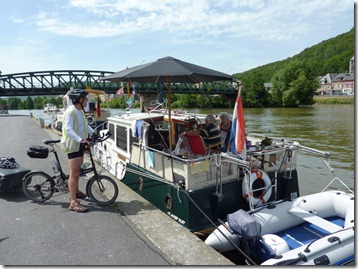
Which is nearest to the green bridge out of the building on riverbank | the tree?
the tree

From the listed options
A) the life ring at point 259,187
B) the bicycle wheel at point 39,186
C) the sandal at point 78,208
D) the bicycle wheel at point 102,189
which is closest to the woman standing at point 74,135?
the sandal at point 78,208

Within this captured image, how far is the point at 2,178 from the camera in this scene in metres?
5.67

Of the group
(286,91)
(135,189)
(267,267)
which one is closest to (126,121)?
(135,189)

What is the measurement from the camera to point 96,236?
430cm

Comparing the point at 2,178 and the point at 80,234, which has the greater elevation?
the point at 2,178

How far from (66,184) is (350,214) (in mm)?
4912

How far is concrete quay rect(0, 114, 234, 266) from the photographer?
3.72m

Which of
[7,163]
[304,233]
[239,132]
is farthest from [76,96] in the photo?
[304,233]

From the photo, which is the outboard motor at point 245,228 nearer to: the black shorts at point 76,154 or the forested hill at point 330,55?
the black shorts at point 76,154

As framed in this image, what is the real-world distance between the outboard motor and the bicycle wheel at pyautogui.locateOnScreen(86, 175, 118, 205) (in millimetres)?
2163

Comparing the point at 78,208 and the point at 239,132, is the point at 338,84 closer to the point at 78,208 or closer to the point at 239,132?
the point at 239,132

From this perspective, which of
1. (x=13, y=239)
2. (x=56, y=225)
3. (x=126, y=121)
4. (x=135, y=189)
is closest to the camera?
(x=13, y=239)

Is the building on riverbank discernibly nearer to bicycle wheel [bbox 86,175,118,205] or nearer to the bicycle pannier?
bicycle wheel [bbox 86,175,118,205]

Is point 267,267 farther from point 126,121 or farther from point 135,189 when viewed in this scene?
point 126,121
